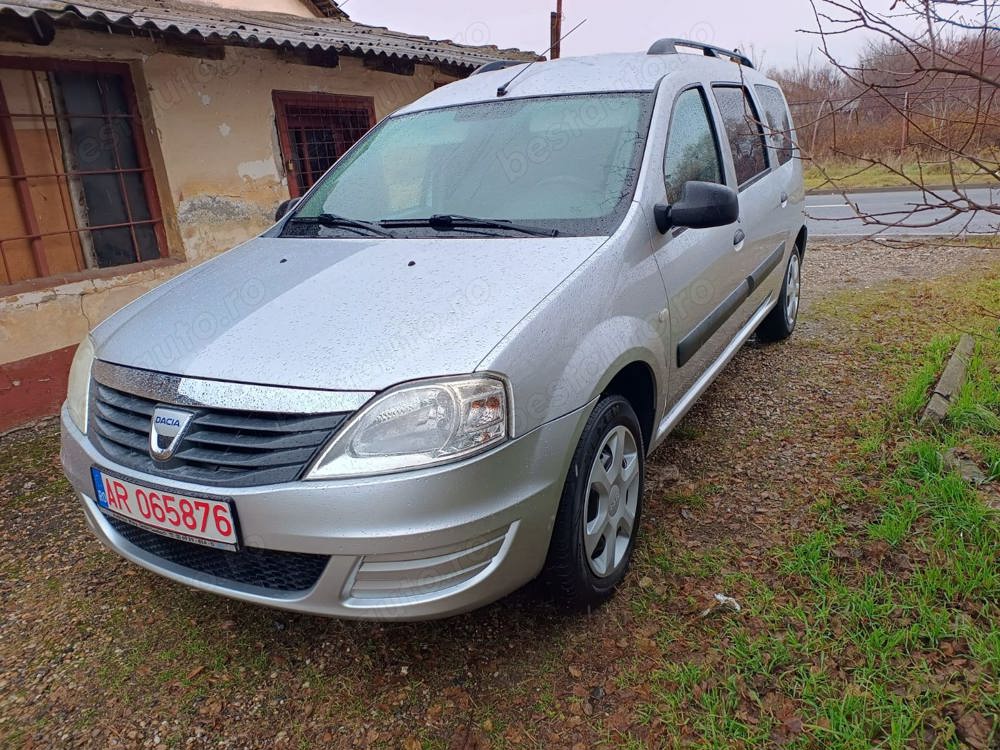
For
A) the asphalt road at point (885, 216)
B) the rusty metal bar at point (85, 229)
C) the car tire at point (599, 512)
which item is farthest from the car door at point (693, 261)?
the asphalt road at point (885, 216)

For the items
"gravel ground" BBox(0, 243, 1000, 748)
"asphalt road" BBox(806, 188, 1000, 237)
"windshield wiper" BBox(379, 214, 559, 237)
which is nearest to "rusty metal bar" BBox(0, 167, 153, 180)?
"gravel ground" BBox(0, 243, 1000, 748)

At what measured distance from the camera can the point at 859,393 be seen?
12.2 ft

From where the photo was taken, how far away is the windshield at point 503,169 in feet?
7.66

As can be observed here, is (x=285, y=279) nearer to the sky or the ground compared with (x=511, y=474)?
nearer to the sky

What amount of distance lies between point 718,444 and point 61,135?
4789 millimetres

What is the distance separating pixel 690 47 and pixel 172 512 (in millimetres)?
3343

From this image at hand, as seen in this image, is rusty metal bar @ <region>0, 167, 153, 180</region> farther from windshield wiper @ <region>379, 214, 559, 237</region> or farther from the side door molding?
the side door molding

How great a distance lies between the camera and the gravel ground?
1834 millimetres

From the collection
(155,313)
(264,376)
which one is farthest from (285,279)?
(264,376)

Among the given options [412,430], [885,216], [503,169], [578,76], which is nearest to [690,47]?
[578,76]

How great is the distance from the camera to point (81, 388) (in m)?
2.14

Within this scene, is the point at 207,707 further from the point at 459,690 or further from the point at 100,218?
the point at 100,218

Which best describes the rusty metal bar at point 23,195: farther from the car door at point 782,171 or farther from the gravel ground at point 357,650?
the car door at point 782,171

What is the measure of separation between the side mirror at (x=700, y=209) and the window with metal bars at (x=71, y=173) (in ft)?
13.3
